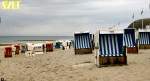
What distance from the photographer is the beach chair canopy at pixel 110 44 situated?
17.0 metres

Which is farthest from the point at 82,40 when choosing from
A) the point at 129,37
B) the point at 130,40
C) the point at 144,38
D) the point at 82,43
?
the point at 144,38

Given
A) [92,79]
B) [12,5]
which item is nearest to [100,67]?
[92,79]

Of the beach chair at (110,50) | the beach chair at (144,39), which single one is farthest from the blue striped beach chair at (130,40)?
the beach chair at (110,50)

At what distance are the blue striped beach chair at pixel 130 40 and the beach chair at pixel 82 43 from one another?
2.59 meters

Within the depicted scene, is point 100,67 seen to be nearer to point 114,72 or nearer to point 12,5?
A: point 114,72

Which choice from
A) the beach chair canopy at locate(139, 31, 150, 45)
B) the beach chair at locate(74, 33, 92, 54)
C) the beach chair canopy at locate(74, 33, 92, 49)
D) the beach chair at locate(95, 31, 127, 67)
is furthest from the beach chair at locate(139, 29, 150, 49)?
the beach chair at locate(95, 31, 127, 67)

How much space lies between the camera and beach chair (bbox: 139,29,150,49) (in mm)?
29266

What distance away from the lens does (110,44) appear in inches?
673

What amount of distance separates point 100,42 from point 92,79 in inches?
143

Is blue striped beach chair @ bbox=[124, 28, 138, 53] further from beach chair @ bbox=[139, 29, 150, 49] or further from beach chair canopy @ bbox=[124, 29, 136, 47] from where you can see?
beach chair @ bbox=[139, 29, 150, 49]

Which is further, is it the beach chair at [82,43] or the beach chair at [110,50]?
the beach chair at [82,43]

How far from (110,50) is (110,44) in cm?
23

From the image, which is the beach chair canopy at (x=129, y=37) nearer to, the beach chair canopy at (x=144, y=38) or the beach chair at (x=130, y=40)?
the beach chair at (x=130, y=40)

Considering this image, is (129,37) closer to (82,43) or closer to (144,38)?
(82,43)
